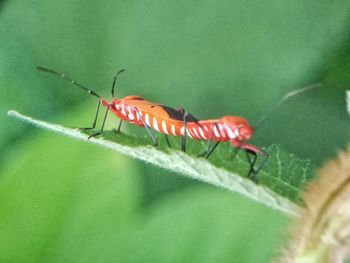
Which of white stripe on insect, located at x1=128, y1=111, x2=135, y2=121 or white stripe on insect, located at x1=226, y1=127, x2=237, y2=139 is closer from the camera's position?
white stripe on insect, located at x1=226, y1=127, x2=237, y2=139

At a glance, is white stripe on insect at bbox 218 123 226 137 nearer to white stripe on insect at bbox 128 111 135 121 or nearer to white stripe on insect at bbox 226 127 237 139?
white stripe on insect at bbox 226 127 237 139

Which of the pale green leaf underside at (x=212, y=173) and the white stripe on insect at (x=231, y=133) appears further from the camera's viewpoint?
the white stripe on insect at (x=231, y=133)

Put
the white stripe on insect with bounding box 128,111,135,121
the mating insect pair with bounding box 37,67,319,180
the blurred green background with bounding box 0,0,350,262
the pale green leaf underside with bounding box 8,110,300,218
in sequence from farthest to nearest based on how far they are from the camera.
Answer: the blurred green background with bounding box 0,0,350,262 → the white stripe on insect with bounding box 128,111,135,121 → the mating insect pair with bounding box 37,67,319,180 → the pale green leaf underside with bounding box 8,110,300,218

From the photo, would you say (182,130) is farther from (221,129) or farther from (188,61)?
(188,61)

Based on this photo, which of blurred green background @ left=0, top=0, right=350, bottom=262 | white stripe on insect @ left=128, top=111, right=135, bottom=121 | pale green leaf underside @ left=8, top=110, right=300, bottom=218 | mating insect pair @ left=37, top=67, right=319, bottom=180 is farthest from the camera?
blurred green background @ left=0, top=0, right=350, bottom=262

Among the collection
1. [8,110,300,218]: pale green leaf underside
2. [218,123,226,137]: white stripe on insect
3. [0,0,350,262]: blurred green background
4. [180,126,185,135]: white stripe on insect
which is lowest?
[0,0,350,262]: blurred green background

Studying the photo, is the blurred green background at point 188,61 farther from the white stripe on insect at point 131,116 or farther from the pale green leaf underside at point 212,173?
the pale green leaf underside at point 212,173

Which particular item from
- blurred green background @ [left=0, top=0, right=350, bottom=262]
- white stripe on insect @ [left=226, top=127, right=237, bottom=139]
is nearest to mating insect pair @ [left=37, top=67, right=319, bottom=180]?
white stripe on insect @ [left=226, top=127, right=237, bottom=139]

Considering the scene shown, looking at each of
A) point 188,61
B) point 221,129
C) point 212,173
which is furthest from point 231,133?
point 188,61

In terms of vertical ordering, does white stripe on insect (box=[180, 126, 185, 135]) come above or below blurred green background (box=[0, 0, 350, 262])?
above

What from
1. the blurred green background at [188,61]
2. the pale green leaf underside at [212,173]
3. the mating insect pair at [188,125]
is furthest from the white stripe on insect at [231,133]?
the blurred green background at [188,61]

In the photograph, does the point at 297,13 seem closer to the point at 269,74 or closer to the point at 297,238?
the point at 269,74
